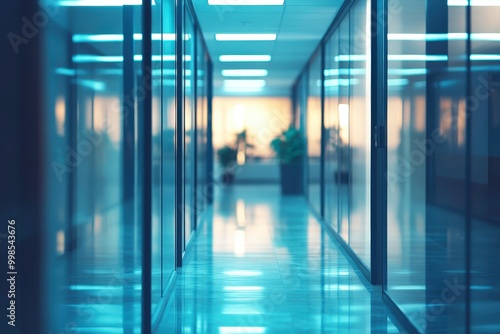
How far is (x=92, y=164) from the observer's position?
12.2 meters

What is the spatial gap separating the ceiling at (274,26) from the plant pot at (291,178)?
2925mm

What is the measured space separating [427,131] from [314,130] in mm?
2262

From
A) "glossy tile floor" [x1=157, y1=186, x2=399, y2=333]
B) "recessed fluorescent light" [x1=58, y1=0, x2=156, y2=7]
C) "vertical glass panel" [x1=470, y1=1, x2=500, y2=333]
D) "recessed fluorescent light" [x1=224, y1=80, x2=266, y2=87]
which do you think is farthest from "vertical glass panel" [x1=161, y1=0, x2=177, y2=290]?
"recessed fluorescent light" [x1=224, y1=80, x2=266, y2=87]

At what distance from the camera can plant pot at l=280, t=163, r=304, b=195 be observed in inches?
627

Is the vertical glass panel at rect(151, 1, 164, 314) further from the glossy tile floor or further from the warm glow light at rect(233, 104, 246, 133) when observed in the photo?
the warm glow light at rect(233, 104, 246, 133)

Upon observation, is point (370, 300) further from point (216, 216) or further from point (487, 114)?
point (216, 216)

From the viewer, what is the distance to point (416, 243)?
912 cm

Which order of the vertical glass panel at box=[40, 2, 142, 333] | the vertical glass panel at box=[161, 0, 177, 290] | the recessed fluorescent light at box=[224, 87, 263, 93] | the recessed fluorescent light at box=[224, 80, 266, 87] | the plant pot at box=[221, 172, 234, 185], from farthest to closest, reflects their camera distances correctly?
the recessed fluorescent light at box=[224, 87, 263, 93] < the plant pot at box=[221, 172, 234, 185] < the recessed fluorescent light at box=[224, 80, 266, 87] < the vertical glass panel at box=[161, 0, 177, 290] < the vertical glass panel at box=[40, 2, 142, 333]

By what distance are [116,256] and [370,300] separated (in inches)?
178

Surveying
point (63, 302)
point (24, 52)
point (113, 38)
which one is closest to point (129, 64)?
point (63, 302)

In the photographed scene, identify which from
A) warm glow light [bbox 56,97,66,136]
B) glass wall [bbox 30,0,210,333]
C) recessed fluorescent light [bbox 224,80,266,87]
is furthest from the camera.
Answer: recessed fluorescent light [bbox 224,80,266,87]

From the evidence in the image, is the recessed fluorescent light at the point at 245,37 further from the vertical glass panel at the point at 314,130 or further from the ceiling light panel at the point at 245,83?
the ceiling light panel at the point at 245,83

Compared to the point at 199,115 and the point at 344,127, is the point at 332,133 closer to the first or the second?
the point at 344,127

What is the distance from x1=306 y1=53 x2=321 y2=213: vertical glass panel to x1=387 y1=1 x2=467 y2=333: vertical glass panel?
4.46 ft
